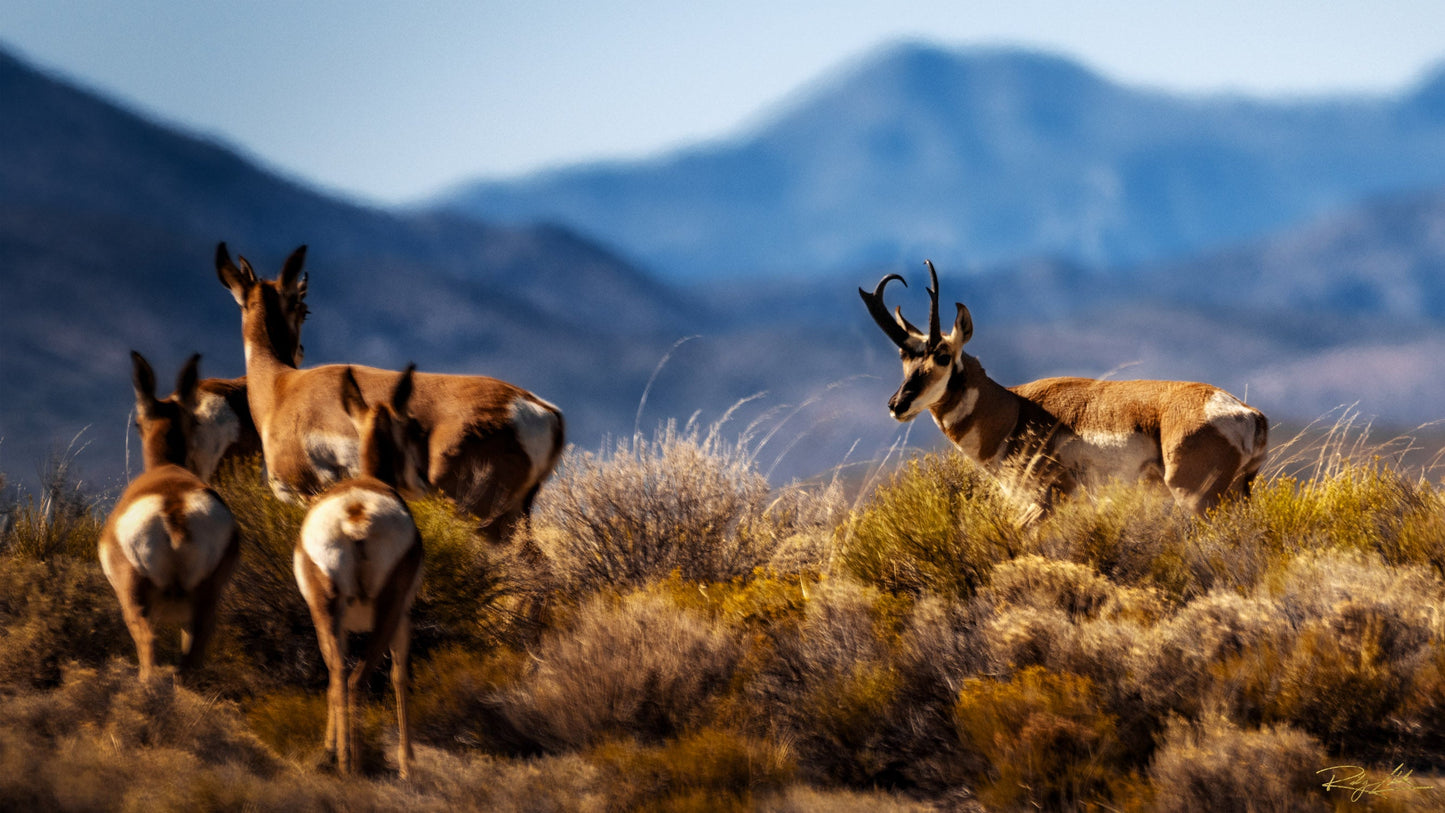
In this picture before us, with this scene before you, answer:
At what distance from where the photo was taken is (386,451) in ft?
21.5

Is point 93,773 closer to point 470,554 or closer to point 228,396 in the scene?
point 470,554

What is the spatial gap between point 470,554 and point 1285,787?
4.89m

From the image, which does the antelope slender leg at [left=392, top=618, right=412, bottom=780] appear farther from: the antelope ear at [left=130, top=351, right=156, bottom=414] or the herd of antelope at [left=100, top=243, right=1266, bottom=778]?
the antelope ear at [left=130, top=351, right=156, bottom=414]

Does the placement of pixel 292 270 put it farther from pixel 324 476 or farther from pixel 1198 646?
pixel 1198 646

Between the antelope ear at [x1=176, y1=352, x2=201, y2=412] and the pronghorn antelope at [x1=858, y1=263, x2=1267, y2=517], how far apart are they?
5119 mm

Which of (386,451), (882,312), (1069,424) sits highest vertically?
(882,312)

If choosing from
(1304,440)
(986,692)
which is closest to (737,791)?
(986,692)

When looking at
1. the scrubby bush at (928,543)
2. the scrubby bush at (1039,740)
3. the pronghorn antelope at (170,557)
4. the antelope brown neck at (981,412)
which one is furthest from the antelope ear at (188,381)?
the antelope brown neck at (981,412)

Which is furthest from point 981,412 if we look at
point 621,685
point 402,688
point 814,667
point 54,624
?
point 54,624

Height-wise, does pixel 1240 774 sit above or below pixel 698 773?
above

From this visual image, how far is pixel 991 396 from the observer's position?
1006cm

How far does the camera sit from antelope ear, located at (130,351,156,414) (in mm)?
7336
